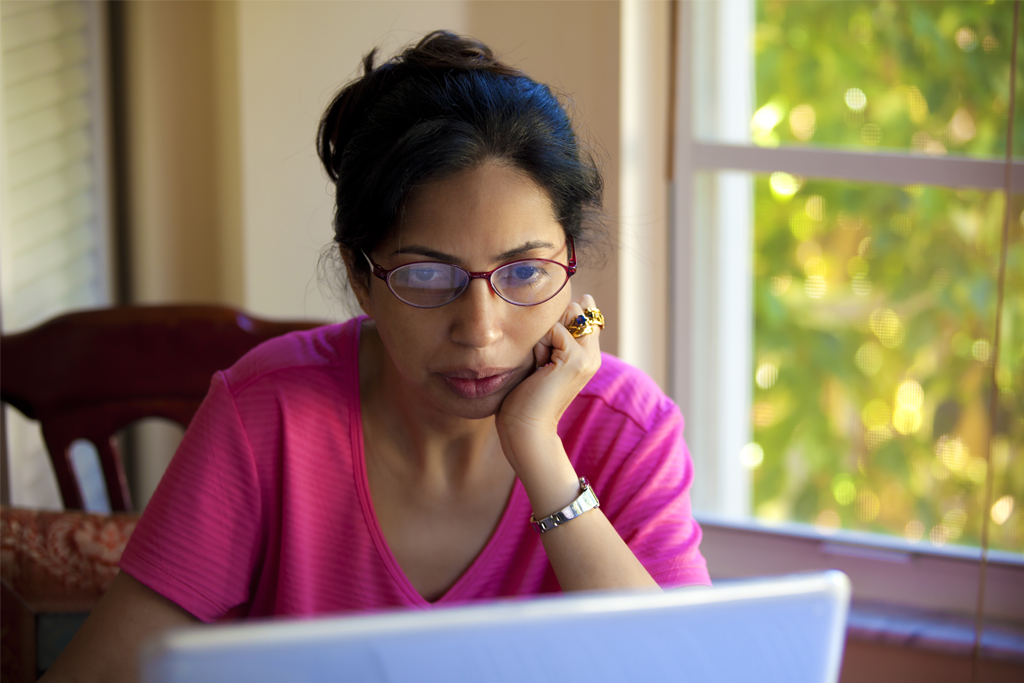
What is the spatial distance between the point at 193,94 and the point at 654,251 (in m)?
1.13

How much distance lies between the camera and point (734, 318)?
186cm

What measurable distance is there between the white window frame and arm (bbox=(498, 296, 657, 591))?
0.81 meters

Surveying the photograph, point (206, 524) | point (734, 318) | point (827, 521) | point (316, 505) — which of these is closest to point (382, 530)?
point (316, 505)

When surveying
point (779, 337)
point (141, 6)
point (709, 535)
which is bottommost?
point (709, 535)

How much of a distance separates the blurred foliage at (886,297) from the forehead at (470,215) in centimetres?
101

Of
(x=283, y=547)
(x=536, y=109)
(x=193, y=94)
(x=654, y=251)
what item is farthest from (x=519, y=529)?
(x=193, y=94)

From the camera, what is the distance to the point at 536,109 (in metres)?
1.03

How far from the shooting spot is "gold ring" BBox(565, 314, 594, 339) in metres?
1.12

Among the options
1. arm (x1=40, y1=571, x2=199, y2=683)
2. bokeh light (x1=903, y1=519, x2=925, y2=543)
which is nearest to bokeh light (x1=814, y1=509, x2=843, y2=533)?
bokeh light (x1=903, y1=519, x2=925, y2=543)

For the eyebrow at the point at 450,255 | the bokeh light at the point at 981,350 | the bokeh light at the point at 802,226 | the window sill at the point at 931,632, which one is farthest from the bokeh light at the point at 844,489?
the eyebrow at the point at 450,255

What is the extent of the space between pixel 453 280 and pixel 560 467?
253mm

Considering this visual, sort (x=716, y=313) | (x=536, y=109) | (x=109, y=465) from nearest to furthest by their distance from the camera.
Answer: (x=536, y=109) → (x=109, y=465) → (x=716, y=313)

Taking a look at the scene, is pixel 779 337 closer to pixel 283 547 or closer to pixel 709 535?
pixel 709 535

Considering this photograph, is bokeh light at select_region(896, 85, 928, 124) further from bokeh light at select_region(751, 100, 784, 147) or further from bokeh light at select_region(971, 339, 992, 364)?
bokeh light at select_region(971, 339, 992, 364)
